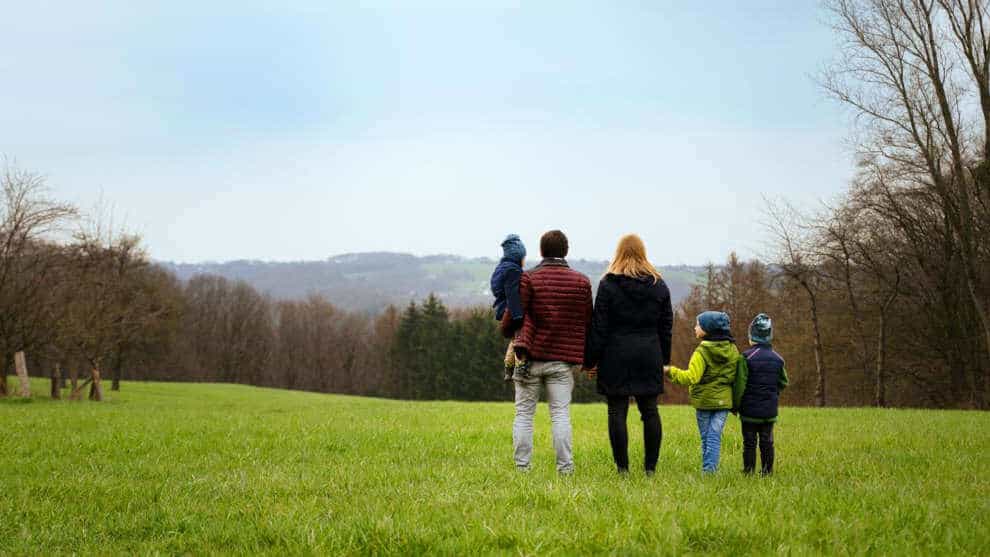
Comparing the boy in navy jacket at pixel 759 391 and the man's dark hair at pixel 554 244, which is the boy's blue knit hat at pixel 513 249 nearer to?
the man's dark hair at pixel 554 244

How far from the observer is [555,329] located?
7.88m

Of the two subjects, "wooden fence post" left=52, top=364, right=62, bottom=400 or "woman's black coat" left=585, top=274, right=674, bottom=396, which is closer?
"woman's black coat" left=585, top=274, right=674, bottom=396

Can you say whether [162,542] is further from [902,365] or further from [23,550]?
[902,365]

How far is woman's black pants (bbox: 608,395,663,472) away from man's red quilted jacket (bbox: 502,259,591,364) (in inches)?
25.5

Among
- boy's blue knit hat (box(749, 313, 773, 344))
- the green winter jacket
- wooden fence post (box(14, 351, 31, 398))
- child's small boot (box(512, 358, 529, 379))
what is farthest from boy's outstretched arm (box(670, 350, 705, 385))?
wooden fence post (box(14, 351, 31, 398))

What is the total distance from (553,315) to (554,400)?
959mm

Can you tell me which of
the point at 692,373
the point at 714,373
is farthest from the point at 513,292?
the point at 714,373

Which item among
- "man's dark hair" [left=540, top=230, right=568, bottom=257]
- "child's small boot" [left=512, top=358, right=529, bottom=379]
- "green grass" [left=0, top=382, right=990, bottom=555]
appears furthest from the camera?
"man's dark hair" [left=540, top=230, right=568, bottom=257]

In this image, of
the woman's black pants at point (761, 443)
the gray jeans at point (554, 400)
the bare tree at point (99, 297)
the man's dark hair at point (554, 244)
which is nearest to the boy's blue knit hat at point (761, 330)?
the woman's black pants at point (761, 443)

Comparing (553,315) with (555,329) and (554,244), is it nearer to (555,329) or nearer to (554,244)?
(555,329)

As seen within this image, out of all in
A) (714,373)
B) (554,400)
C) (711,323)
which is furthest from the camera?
(711,323)

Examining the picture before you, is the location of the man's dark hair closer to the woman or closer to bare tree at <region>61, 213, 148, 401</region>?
the woman

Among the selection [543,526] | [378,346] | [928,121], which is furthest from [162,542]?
[378,346]

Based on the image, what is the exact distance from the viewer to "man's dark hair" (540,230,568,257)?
810 centimetres
